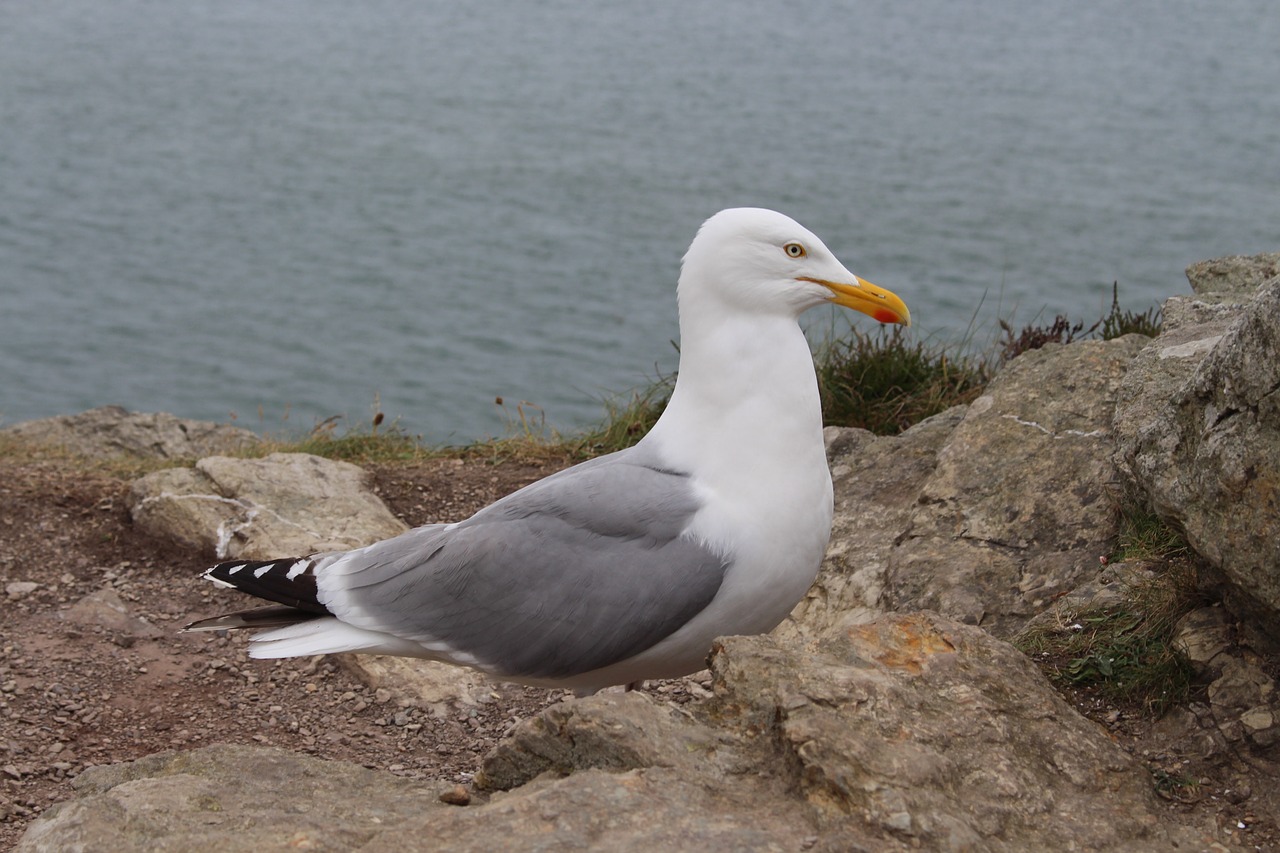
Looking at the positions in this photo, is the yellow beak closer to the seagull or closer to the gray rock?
the seagull

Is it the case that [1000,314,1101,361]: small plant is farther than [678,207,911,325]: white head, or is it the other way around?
[1000,314,1101,361]: small plant

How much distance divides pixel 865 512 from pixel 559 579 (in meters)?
2.09

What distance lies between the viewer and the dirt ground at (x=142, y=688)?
5066 millimetres

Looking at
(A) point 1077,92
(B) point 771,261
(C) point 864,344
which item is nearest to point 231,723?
(B) point 771,261

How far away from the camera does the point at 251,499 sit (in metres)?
6.72

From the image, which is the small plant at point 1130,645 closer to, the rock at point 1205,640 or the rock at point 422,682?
the rock at point 1205,640

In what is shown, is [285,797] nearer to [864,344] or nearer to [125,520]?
[125,520]

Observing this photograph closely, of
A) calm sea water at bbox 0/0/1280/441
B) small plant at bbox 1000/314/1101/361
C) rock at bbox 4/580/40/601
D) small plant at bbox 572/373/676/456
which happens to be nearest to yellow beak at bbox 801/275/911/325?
small plant at bbox 572/373/676/456

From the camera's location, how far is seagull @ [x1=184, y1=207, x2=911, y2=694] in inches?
166

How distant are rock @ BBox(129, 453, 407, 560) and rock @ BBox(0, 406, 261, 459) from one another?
6.72 feet

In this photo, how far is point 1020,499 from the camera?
17.5 feet

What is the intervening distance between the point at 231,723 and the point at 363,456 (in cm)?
300

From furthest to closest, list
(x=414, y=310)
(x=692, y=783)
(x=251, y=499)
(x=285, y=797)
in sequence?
(x=414, y=310) → (x=251, y=499) → (x=285, y=797) → (x=692, y=783)

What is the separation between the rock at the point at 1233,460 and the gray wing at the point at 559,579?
132 cm
